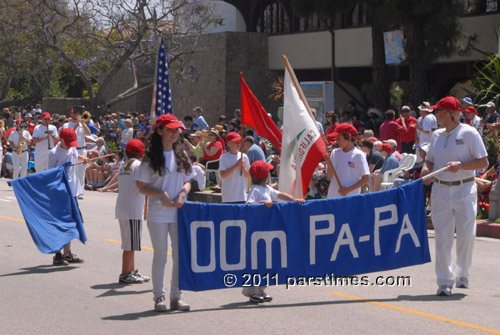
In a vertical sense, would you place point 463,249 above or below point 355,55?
below

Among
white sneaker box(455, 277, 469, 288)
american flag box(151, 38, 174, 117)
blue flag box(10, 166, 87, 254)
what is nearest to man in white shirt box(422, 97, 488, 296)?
white sneaker box(455, 277, 469, 288)

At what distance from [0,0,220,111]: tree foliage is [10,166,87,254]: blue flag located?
74.6 feet

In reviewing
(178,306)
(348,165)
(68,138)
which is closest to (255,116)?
(348,165)

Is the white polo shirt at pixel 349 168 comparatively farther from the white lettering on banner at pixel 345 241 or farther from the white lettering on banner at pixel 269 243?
the white lettering on banner at pixel 269 243

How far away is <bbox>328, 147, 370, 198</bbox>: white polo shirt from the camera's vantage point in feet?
32.2

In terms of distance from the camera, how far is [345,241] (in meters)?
8.72

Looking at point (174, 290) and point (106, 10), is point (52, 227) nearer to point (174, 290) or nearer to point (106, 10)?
point (174, 290)

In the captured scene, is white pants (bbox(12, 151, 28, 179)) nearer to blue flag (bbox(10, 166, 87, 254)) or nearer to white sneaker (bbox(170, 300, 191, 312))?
blue flag (bbox(10, 166, 87, 254))

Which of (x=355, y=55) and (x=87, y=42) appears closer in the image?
(x=355, y=55)

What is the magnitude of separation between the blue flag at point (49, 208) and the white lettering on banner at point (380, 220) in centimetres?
403

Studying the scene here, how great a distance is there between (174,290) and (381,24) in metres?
18.5

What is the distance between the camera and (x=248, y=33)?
3597cm

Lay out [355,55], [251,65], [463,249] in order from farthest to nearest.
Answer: [251,65], [355,55], [463,249]

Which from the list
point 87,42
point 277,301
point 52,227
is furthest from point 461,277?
A: point 87,42
